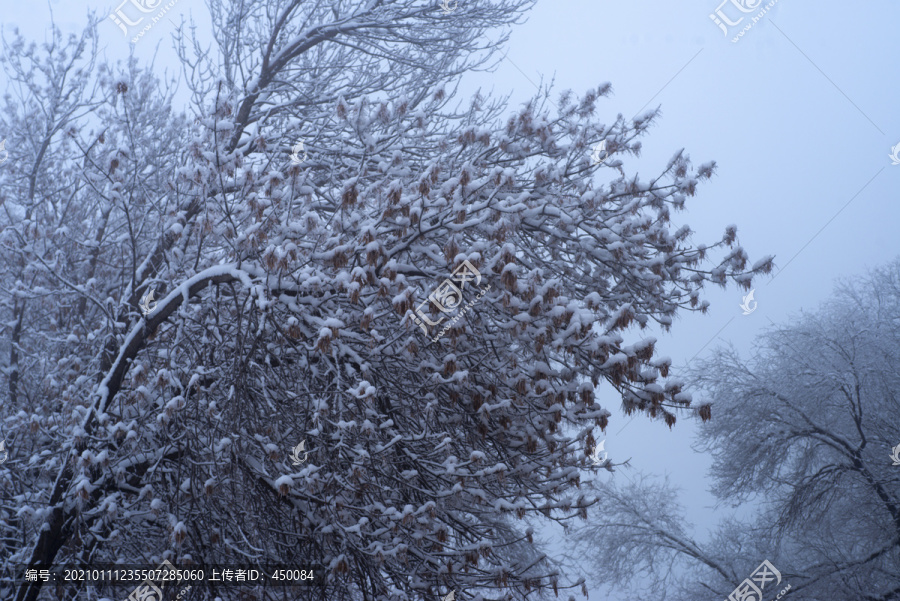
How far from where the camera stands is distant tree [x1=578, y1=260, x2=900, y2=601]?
11.9 metres

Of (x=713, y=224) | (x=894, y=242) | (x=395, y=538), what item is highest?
(x=713, y=224)

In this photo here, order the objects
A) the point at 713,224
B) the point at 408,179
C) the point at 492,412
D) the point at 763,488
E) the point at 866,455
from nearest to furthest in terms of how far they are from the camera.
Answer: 1. the point at 492,412
2. the point at 408,179
3. the point at 866,455
4. the point at 763,488
5. the point at 713,224

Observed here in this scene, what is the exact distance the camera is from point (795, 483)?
522 inches

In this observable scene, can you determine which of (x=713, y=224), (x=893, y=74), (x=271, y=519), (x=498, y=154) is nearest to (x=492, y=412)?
(x=271, y=519)

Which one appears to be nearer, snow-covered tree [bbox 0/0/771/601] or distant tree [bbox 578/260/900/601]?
Answer: snow-covered tree [bbox 0/0/771/601]

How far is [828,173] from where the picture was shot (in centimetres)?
12169

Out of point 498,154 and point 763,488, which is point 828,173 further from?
point 498,154

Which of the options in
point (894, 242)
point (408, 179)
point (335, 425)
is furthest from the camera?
point (894, 242)

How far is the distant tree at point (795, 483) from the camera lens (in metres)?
11.9

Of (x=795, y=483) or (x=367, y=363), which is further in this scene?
(x=795, y=483)

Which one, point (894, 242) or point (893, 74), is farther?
point (893, 74)

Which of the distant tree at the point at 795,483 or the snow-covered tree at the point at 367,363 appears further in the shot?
the distant tree at the point at 795,483

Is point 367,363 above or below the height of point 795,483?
above

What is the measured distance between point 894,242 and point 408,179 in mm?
89711
